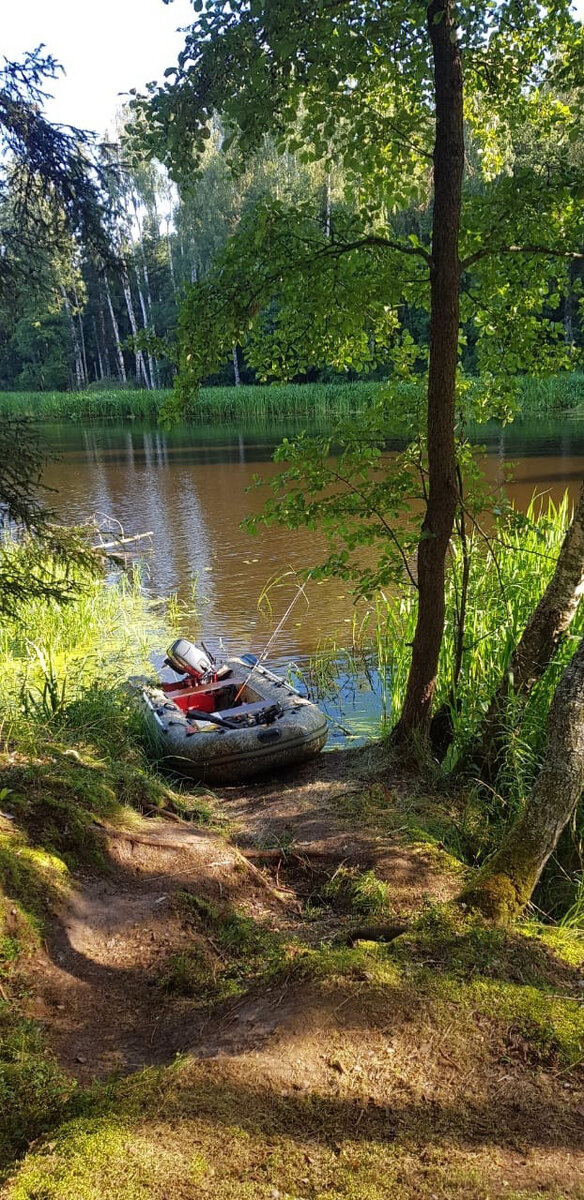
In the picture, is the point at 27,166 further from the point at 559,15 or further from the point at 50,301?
the point at 559,15

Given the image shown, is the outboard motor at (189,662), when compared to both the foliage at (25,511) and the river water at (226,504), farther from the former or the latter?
the foliage at (25,511)

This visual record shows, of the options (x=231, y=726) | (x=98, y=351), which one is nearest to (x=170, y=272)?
(x=98, y=351)

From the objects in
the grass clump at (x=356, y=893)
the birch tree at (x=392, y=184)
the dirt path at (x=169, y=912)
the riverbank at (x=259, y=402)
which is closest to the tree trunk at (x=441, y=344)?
the birch tree at (x=392, y=184)

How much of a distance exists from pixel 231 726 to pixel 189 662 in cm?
113

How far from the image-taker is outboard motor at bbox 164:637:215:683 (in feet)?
20.9

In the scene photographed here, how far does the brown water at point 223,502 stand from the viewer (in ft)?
29.0

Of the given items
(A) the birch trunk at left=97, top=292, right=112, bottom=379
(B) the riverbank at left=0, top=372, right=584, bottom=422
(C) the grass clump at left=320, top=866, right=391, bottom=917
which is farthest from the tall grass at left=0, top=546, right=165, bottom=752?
(A) the birch trunk at left=97, top=292, right=112, bottom=379

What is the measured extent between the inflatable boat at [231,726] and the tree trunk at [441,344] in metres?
1.13

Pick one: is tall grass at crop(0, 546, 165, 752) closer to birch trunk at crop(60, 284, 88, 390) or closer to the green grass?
the green grass

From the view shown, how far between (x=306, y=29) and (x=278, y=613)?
6269 mm

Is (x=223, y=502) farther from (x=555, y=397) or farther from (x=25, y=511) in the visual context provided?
(x=555, y=397)

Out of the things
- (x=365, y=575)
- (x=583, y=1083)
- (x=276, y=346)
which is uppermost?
(x=276, y=346)

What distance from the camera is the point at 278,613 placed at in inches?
356

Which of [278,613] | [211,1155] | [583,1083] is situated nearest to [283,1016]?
[211,1155]
